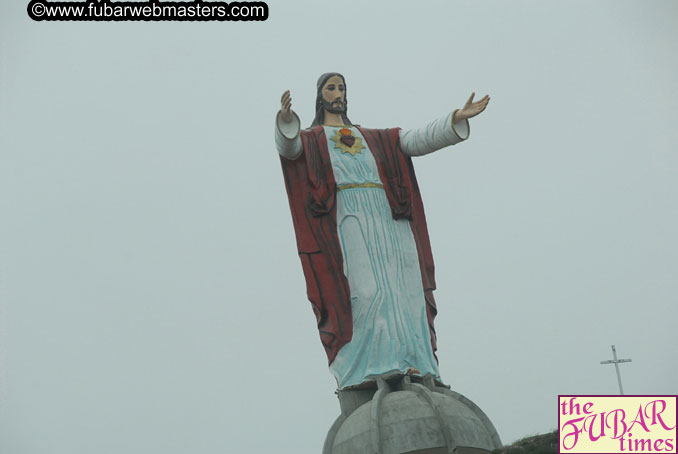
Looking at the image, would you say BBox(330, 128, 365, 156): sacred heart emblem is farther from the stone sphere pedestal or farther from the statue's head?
the stone sphere pedestal

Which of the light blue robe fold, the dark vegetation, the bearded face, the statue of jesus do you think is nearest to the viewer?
the dark vegetation

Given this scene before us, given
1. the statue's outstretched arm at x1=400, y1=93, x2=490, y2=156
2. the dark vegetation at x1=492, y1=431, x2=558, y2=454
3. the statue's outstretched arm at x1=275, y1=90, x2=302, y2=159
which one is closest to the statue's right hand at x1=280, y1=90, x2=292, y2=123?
the statue's outstretched arm at x1=275, y1=90, x2=302, y2=159

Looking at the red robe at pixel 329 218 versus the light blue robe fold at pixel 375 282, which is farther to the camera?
the red robe at pixel 329 218

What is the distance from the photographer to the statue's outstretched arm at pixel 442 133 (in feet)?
59.2

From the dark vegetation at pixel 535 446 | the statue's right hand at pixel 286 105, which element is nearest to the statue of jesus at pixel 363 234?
the statue's right hand at pixel 286 105

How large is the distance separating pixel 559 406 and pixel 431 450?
118 inches

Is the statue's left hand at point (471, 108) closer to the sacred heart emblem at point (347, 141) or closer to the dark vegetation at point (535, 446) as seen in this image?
the sacred heart emblem at point (347, 141)

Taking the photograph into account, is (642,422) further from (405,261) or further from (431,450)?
(405,261)

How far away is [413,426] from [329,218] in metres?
3.88

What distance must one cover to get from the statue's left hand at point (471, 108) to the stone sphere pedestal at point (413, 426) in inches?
167

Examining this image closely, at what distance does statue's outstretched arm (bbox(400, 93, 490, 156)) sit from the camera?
59.2 ft

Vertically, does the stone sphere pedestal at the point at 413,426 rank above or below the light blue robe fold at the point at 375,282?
below

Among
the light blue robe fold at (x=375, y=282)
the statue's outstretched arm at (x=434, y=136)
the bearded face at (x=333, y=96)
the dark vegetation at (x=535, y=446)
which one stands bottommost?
the dark vegetation at (x=535, y=446)

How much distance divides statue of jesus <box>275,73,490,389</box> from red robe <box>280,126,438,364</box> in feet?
0.05
